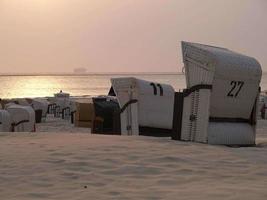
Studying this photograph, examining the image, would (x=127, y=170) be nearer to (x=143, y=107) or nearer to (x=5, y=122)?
(x=143, y=107)

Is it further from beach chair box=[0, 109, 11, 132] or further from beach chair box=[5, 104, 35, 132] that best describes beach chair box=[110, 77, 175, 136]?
beach chair box=[5, 104, 35, 132]

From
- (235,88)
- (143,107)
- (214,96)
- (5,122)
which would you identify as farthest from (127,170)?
(5,122)

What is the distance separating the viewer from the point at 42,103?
34500 mm

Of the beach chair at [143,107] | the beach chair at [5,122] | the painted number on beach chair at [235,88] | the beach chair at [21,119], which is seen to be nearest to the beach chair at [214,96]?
the painted number on beach chair at [235,88]

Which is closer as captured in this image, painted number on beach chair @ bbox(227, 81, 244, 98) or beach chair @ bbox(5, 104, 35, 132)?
painted number on beach chair @ bbox(227, 81, 244, 98)

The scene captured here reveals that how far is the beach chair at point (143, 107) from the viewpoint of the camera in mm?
13523

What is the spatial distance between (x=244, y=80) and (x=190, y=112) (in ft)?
4.43

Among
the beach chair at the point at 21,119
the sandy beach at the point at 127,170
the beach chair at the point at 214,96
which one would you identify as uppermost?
the beach chair at the point at 214,96

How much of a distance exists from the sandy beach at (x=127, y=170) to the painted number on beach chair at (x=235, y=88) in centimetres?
179

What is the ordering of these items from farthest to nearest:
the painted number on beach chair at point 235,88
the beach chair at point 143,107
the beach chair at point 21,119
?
the beach chair at point 21,119, the beach chair at point 143,107, the painted number on beach chair at point 235,88

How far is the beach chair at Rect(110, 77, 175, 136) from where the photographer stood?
44.4 feet

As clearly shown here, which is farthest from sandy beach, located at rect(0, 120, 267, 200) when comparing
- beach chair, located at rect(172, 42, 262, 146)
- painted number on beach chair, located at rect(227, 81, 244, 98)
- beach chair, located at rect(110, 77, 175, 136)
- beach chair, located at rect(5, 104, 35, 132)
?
beach chair, located at rect(5, 104, 35, 132)

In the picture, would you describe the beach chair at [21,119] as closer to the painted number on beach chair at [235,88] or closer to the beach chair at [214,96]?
the beach chair at [214,96]

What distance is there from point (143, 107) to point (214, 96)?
3363 millimetres
